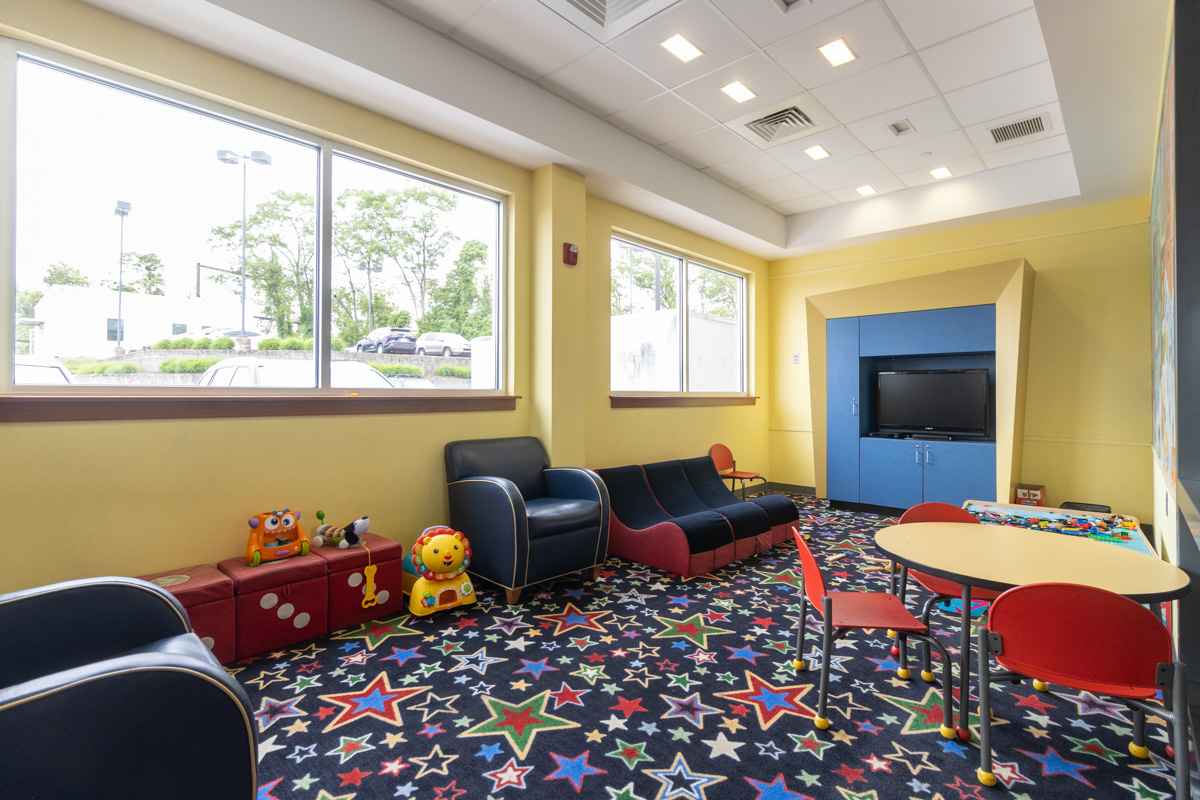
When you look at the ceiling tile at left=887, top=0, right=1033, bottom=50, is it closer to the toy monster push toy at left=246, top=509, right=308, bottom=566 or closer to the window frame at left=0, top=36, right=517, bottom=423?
the window frame at left=0, top=36, right=517, bottom=423

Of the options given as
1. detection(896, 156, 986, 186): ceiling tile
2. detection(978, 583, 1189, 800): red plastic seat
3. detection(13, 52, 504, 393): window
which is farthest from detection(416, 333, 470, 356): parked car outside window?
detection(896, 156, 986, 186): ceiling tile

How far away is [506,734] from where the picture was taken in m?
2.24

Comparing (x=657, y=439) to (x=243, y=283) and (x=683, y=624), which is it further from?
(x=243, y=283)

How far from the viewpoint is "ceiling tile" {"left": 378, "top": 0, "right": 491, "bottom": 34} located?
326 cm

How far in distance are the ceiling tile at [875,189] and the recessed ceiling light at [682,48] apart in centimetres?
294

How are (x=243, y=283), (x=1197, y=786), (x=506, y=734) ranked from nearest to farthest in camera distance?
(x=1197, y=786) < (x=506, y=734) < (x=243, y=283)

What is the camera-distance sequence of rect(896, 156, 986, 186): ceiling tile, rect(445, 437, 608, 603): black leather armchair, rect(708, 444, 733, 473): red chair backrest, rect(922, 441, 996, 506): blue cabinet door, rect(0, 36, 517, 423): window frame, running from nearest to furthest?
rect(0, 36, 517, 423): window frame < rect(445, 437, 608, 603): black leather armchair < rect(896, 156, 986, 186): ceiling tile < rect(922, 441, 996, 506): blue cabinet door < rect(708, 444, 733, 473): red chair backrest

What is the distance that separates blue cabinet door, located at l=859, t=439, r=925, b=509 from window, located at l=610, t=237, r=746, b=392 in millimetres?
1790

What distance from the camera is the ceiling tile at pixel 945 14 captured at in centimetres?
322

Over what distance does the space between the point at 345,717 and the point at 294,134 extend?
3261 mm

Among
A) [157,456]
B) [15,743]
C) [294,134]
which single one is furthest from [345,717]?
[294,134]

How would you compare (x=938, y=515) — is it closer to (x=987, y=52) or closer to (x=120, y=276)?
(x=987, y=52)

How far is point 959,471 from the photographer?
560cm

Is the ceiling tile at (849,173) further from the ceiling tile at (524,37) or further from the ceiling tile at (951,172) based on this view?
the ceiling tile at (524,37)
